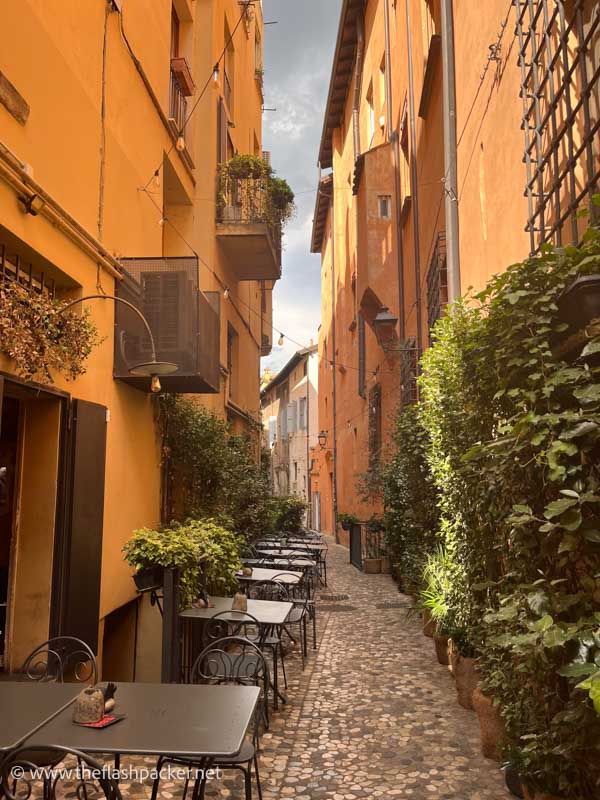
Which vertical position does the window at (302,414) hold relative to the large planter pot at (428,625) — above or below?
above

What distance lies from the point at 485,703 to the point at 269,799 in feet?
5.11

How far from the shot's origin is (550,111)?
3.92 m

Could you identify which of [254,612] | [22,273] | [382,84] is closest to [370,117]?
[382,84]

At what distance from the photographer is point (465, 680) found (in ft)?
17.6

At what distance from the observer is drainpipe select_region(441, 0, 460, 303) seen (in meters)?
7.64

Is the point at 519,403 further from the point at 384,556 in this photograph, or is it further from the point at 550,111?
the point at 384,556

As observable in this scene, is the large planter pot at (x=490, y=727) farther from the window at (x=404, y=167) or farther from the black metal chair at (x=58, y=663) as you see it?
the window at (x=404, y=167)

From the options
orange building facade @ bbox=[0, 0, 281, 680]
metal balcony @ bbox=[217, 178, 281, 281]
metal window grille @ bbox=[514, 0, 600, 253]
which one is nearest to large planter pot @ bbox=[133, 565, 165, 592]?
orange building facade @ bbox=[0, 0, 281, 680]

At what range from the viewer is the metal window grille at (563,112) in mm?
3363

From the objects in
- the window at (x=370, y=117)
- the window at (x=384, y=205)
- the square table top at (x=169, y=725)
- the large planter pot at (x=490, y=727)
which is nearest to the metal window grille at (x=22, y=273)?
the square table top at (x=169, y=725)

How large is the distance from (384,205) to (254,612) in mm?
10580

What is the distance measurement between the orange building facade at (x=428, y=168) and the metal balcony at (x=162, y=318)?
3.03m

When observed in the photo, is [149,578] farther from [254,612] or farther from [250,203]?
[250,203]

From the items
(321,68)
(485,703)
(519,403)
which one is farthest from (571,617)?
(321,68)
